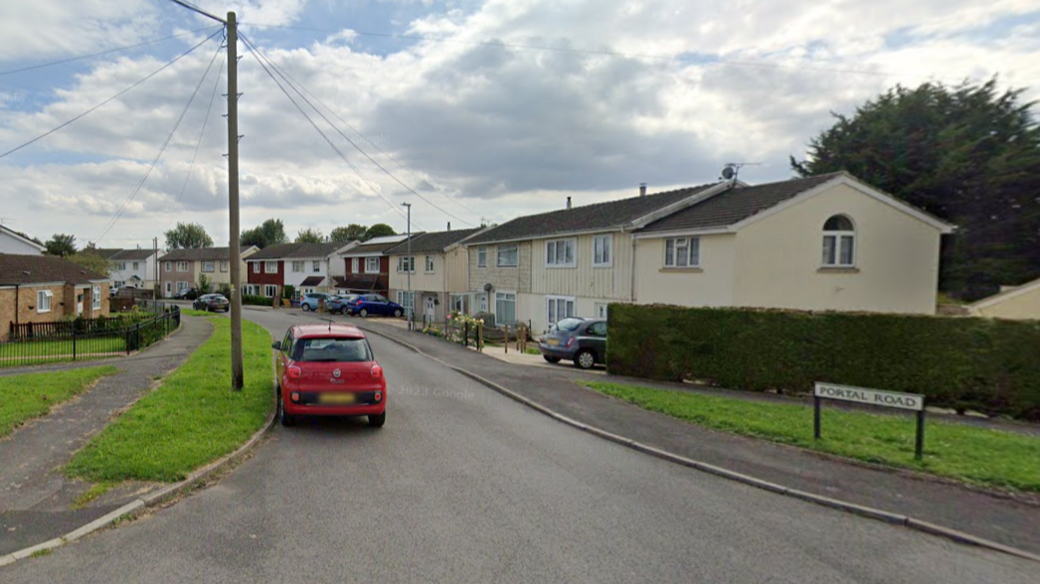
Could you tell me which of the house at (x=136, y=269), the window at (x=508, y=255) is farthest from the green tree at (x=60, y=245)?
the window at (x=508, y=255)

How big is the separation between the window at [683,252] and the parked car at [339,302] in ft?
97.4

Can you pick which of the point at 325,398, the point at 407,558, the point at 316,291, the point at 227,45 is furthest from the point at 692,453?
the point at 316,291

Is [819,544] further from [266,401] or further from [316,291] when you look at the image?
[316,291]

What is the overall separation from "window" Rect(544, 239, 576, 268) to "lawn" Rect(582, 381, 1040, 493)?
49.2ft

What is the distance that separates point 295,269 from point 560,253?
42462mm

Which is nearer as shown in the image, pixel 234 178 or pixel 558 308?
pixel 234 178

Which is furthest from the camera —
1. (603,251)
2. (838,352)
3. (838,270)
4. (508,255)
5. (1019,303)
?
(508,255)

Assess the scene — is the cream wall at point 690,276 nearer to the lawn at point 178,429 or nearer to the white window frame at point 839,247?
the white window frame at point 839,247

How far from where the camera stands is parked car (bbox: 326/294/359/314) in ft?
152

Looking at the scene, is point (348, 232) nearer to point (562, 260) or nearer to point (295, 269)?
point (295, 269)

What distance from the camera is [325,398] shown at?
9492mm

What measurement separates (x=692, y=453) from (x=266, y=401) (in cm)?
756

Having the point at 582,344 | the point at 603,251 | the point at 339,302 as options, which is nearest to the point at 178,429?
the point at 582,344

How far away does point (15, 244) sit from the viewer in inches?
1428
